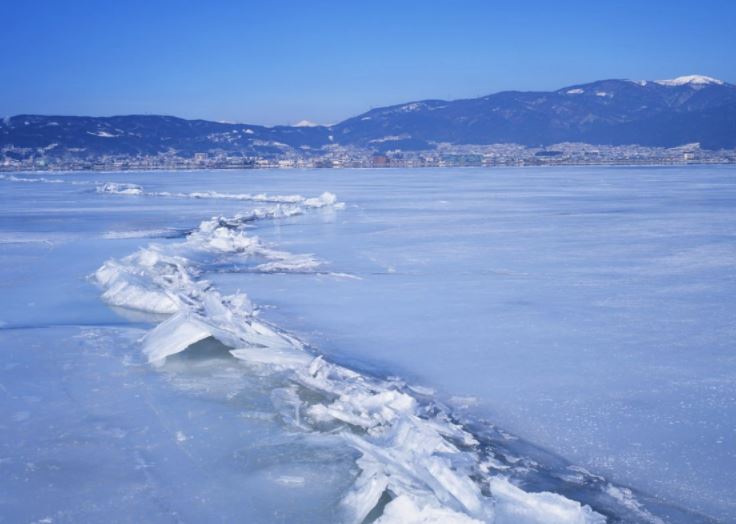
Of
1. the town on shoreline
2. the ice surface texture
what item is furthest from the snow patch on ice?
the town on shoreline

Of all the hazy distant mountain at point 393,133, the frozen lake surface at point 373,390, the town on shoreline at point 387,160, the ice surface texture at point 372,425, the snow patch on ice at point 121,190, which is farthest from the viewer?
the hazy distant mountain at point 393,133

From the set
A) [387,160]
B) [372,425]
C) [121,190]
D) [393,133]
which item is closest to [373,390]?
[372,425]

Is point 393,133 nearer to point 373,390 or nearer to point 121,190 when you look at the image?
point 121,190

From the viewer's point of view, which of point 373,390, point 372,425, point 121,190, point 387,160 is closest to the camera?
point 372,425

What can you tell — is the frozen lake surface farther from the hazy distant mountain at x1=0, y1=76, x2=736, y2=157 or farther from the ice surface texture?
the hazy distant mountain at x1=0, y1=76, x2=736, y2=157

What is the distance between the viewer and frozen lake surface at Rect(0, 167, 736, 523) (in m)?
3.34

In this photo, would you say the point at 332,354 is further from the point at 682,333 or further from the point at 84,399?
the point at 682,333

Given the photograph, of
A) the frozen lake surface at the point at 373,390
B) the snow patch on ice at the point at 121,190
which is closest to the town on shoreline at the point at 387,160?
the snow patch on ice at the point at 121,190

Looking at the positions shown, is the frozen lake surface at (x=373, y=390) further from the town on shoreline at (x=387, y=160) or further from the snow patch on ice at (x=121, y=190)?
the town on shoreline at (x=387, y=160)

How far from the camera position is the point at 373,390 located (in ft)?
15.9

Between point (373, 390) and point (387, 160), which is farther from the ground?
point (387, 160)

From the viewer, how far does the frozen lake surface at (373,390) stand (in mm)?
3336

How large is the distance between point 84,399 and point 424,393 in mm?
Answer: 2394

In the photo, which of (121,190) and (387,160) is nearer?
(121,190)
